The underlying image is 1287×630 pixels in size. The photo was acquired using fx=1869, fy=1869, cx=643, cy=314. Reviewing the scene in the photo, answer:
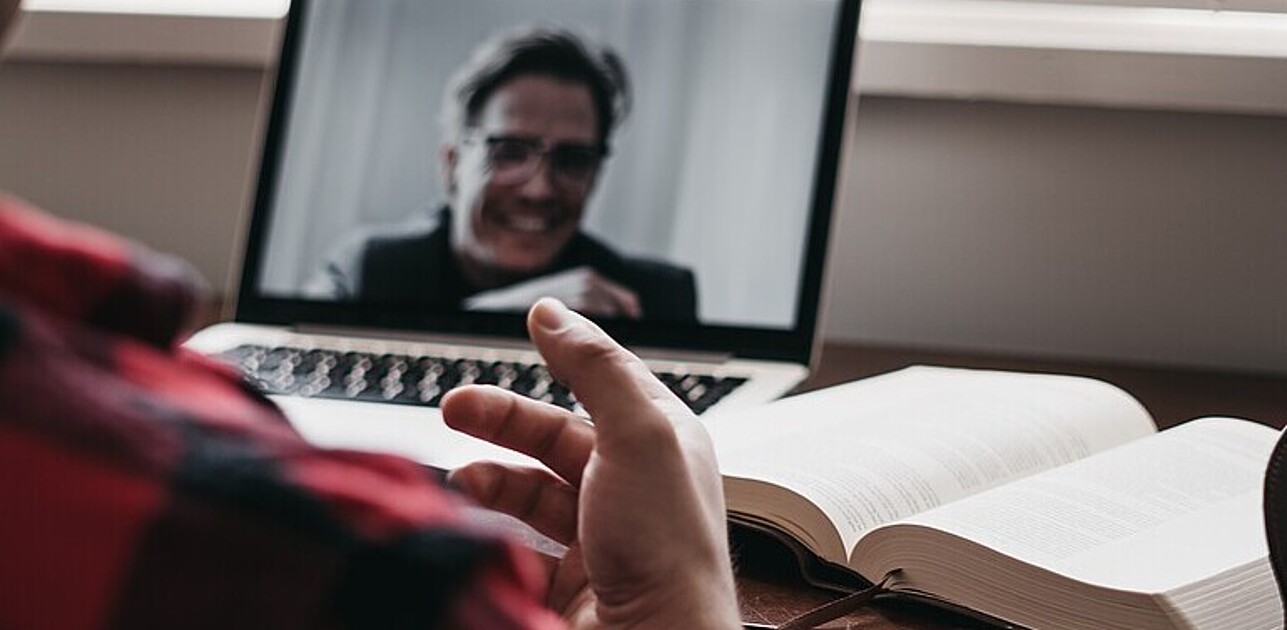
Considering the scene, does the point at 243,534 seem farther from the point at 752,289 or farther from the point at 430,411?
the point at 752,289

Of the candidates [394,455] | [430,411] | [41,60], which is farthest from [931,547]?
[41,60]

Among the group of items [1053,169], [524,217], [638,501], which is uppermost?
[1053,169]

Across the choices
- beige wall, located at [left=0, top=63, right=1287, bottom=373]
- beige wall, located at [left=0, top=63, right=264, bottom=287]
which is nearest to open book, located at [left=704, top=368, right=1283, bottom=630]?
beige wall, located at [left=0, top=63, right=1287, bottom=373]

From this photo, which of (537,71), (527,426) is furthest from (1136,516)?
(537,71)

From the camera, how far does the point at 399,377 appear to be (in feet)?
3.59

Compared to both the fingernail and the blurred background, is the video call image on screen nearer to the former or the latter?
the blurred background

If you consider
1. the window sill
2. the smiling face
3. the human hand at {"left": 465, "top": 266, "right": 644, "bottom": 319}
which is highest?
the window sill

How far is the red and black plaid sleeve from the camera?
24 centimetres

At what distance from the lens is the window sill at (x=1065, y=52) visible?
1.33 m

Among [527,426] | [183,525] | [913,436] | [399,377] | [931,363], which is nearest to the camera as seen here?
[183,525]

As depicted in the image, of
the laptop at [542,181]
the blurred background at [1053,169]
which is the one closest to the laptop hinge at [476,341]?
the laptop at [542,181]

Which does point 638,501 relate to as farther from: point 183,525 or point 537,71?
point 537,71

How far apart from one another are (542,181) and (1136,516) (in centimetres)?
53

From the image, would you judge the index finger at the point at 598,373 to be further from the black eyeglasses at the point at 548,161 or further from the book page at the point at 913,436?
the black eyeglasses at the point at 548,161
